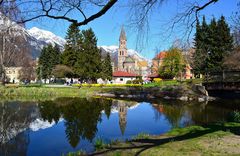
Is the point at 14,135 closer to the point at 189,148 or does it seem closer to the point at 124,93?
the point at 189,148

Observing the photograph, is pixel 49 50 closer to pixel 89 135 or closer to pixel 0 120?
pixel 0 120

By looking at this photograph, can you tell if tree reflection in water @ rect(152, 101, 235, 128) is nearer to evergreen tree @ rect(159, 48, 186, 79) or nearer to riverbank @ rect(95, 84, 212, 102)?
riverbank @ rect(95, 84, 212, 102)

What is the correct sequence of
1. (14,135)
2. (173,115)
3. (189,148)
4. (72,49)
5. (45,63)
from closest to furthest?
1. (189,148)
2. (14,135)
3. (173,115)
4. (72,49)
5. (45,63)

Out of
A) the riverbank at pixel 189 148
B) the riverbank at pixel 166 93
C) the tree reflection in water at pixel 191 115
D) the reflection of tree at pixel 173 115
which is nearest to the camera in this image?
A: the riverbank at pixel 189 148

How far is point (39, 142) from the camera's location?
43.2 ft

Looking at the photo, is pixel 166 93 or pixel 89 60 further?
pixel 89 60

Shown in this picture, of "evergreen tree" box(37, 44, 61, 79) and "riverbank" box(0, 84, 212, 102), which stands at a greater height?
"evergreen tree" box(37, 44, 61, 79)

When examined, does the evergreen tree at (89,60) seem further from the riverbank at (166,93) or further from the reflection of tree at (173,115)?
the reflection of tree at (173,115)

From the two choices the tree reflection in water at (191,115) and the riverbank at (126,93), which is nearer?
the tree reflection in water at (191,115)

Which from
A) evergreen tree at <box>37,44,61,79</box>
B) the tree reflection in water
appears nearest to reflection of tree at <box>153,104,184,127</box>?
the tree reflection in water

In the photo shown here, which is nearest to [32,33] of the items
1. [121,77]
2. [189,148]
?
[189,148]

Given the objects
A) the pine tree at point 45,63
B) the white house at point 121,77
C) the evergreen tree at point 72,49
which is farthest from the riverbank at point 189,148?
the white house at point 121,77

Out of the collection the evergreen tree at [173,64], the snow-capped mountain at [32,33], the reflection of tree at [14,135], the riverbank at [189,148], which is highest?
the evergreen tree at [173,64]

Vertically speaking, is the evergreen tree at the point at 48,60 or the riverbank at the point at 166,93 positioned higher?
the evergreen tree at the point at 48,60
